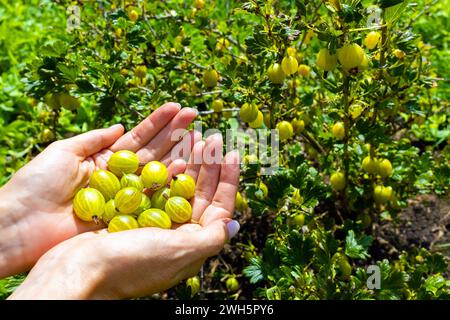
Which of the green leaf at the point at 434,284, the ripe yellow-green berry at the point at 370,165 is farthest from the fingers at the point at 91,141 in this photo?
the green leaf at the point at 434,284

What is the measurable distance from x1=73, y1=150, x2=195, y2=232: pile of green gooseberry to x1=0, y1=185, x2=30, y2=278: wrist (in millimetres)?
178

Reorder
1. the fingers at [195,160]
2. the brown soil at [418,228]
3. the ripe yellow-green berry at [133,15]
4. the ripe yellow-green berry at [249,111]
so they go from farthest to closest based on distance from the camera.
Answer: the brown soil at [418,228]
the ripe yellow-green berry at [133,15]
the fingers at [195,160]
the ripe yellow-green berry at [249,111]

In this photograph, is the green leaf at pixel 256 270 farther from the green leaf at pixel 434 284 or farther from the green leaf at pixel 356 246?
the green leaf at pixel 434 284

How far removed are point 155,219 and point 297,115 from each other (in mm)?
707

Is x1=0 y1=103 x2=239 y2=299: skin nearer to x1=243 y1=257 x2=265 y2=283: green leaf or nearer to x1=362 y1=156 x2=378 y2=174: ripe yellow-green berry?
x1=243 y1=257 x2=265 y2=283: green leaf

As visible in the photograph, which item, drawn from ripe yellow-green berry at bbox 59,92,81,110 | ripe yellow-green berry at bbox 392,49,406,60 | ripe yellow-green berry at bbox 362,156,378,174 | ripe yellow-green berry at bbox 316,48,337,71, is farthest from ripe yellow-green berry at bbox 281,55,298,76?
ripe yellow-green berry at bbox 59,92,81,110

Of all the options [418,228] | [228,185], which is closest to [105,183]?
[228,185]

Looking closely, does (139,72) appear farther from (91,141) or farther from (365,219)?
(365,219)

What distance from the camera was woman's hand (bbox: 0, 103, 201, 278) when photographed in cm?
149

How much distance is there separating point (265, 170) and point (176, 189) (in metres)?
0.33

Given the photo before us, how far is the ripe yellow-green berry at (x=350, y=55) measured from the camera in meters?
1.31

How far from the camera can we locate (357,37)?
1411 mm

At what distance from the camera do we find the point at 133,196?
4.96ft
